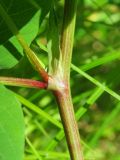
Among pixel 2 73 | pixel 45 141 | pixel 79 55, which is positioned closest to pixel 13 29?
pixel 2 73

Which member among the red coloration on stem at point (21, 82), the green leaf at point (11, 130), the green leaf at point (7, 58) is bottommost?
the green leaf at point (11, 130)

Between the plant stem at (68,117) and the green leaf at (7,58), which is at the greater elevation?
the green leaf at (7,58)

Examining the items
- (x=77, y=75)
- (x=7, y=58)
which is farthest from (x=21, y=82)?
(x=77, y=75)

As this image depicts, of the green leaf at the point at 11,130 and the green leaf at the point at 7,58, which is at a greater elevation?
the green leaf at the point at 7,58

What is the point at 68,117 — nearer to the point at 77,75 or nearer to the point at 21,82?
the point at 21,82
